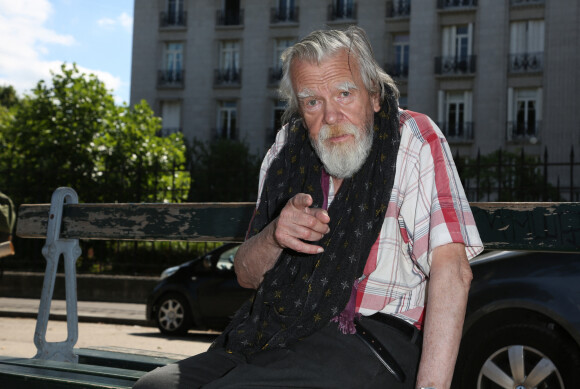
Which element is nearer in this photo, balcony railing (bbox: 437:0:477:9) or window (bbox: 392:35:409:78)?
balcony railing (bbox: 437:0:477:9)

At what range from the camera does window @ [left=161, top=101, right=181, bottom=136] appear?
117 feet

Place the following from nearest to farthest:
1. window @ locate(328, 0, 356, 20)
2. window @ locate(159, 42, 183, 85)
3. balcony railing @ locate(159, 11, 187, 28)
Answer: window @ locate(328, 0, 356, 20)
window @ locate(159, 42, 183, 85)
balcony railing @ locate(159, 11, 187, 28)

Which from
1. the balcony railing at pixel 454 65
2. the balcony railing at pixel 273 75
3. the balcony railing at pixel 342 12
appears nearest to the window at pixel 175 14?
the balcony railing at pixel 273 75

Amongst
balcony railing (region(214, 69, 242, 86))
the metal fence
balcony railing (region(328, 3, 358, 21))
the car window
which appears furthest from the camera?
balcony railing (region(214, 69, 242, 86))

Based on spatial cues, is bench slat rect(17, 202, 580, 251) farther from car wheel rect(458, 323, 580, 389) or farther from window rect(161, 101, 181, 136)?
window rect(161, 101, 181, 136)

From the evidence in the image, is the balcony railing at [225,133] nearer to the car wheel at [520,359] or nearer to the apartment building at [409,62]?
the apartment building at [409,62]

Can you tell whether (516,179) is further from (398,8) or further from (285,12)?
(285,12)

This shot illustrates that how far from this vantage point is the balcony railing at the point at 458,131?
100ft

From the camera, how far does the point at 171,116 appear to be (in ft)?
118

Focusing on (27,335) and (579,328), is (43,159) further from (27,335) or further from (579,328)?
(579,328)

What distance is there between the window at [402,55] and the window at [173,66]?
401 inches

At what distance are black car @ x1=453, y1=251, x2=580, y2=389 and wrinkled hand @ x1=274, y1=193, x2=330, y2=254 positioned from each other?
109 inches

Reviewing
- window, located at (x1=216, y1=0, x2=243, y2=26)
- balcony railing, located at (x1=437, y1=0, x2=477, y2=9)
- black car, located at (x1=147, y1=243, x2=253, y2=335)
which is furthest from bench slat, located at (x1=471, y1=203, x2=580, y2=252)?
window, located at (x1=216, y1=0, x2=243, y2=26)

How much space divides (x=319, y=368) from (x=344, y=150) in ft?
2.11
